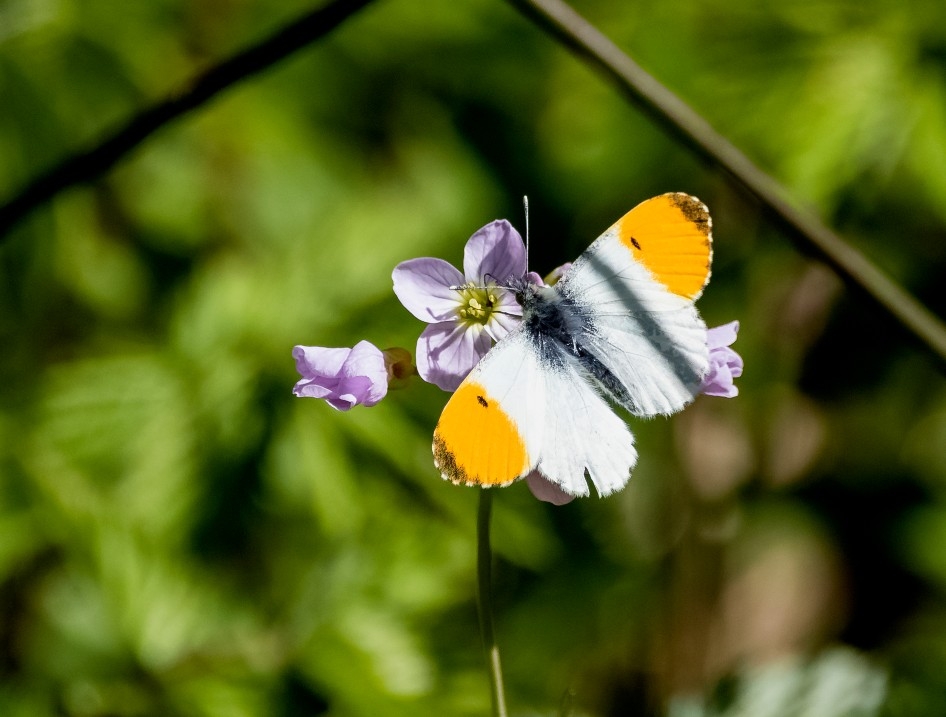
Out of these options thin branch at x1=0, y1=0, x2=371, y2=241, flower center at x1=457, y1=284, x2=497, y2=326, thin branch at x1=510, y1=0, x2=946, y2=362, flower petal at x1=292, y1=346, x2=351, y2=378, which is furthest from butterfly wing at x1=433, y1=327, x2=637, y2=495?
thin branch at x1=0, y1=0, x2=371, y2=241

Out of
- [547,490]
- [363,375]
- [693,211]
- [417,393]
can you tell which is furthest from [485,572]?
[417,393]

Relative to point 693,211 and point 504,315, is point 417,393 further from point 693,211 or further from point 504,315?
point 693,211

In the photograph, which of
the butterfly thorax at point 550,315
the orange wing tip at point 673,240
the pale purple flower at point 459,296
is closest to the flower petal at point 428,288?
the pale purple flower at point 459,296

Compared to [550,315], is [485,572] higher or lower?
lower

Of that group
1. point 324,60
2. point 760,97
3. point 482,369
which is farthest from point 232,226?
point 482,369

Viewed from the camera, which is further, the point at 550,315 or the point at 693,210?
the point at 550,315

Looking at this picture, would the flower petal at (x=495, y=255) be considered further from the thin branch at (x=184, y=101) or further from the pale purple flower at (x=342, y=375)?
the thin branch at (x=184, y=101)

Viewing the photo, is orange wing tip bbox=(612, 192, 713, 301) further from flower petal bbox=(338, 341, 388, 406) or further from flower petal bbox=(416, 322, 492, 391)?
flower petal bbox=(338, 341, 388, 406)
